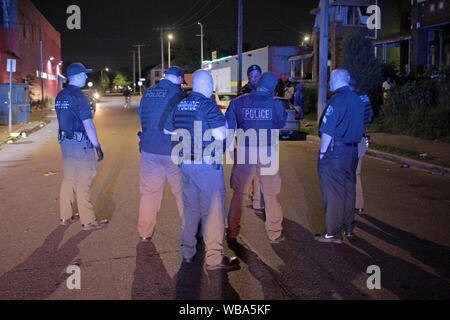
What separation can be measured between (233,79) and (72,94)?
37646 mm

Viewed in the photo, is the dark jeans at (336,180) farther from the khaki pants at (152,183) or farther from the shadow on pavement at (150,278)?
the shadow on pavement at (150,278)

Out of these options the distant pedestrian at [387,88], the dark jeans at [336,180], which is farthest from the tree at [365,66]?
the dark jeans at [336,180]

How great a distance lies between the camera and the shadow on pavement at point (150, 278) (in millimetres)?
4398

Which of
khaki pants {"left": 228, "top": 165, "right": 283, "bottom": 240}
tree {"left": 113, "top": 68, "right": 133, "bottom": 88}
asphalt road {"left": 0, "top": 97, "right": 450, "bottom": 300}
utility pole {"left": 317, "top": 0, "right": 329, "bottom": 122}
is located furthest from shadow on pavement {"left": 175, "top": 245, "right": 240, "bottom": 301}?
tree {"left": 113, "top": 68, "right": 133, "bottom": 88}

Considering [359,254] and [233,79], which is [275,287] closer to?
[359,254]

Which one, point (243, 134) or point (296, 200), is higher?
point (243, 134)

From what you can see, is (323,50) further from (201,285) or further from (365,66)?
(201,285)

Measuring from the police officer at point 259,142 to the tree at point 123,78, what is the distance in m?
135

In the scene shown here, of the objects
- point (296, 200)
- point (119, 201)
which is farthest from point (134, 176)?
point (296, 200)

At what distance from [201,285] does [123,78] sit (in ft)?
457

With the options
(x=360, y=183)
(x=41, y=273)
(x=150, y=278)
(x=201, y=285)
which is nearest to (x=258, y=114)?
(x=201, y=285)

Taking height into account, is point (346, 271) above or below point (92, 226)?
below

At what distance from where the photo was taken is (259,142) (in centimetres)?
578

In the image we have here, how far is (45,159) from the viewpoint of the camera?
1298 centimetres
